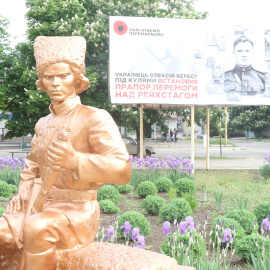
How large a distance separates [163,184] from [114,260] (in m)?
5.96

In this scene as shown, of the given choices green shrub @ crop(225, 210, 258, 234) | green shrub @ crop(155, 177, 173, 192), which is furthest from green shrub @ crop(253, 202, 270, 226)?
green shrub @ crop(155, 177, 173, 192)

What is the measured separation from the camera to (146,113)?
15445 mm

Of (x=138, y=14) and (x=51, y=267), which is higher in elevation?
(x=138, y=14)

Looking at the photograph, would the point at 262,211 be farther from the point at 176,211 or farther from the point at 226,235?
the point at 226,235

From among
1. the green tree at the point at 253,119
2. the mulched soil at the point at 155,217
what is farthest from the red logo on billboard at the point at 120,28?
the green tree at the point at 253,119

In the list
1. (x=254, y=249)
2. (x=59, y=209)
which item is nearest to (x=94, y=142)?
(x=59, y=209)

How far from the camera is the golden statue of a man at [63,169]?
1817 millimetres

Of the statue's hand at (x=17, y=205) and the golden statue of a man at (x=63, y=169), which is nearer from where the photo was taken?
the golden statue of a man at (x=63, y=169)

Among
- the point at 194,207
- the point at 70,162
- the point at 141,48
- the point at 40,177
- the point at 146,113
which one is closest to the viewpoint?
the point at 70,162

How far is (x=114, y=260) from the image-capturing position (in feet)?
6.00

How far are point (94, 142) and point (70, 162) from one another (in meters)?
0.25

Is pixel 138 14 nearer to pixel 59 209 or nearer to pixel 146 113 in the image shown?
pixel 146 113

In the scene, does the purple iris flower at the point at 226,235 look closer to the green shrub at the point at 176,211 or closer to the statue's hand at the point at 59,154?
the green shrub at the point at 176,211

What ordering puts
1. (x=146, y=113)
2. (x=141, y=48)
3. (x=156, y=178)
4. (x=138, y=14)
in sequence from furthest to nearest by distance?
(x=146, y=113)
(x=138, y=14)
(x=141, y=48)
(x=156, y=178)
